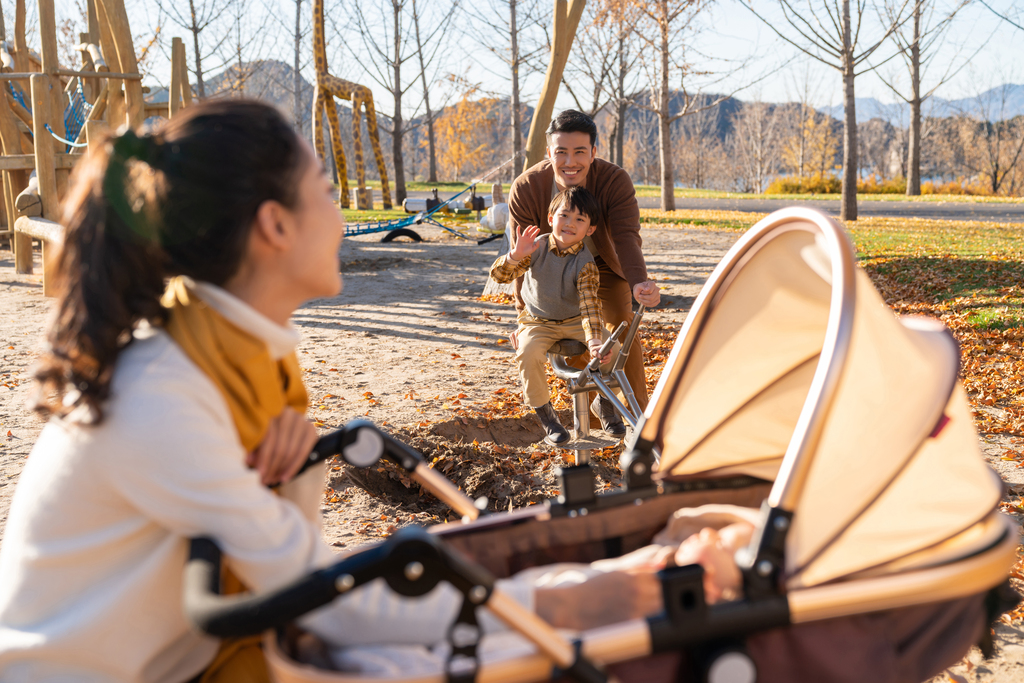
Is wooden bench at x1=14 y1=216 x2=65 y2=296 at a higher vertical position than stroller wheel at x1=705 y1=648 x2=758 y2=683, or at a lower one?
higher

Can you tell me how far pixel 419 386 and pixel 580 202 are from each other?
2273mm

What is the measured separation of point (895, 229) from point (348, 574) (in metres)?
17.2

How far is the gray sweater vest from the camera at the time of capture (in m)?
4.04

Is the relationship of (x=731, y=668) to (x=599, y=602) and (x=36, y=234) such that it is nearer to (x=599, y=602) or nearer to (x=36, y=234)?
(x=599, y=602)

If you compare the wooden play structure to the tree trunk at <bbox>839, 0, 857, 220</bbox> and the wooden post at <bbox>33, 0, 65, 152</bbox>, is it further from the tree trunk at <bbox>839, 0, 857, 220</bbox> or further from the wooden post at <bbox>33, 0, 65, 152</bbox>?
the tree trunk at <bbox>839, 0, 857, 220</bbox>

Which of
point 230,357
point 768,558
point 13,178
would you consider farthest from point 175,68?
point 768,558

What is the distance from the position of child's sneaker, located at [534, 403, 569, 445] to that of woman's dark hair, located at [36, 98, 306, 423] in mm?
3043

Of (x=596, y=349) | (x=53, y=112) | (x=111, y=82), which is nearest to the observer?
(x=596, y=349)

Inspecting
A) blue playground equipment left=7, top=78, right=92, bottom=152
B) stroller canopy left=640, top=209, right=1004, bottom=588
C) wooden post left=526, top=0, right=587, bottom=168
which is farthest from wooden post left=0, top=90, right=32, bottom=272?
stroller canopy left=640, top=209, right=1004, bottom=588

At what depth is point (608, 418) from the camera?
4539 millimetres

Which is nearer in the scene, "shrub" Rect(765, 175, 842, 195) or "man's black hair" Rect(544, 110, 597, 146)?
"man's black hair" Rect(544, 110, 597, 146)

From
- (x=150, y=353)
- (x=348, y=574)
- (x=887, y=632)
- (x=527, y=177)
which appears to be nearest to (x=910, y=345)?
(x=887, y=632)

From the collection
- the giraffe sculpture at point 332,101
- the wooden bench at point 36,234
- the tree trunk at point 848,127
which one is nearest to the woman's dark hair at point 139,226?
the wooden bench at point 36,234

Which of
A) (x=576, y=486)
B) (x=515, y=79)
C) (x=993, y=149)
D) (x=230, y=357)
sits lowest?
(x=576, y=486)
